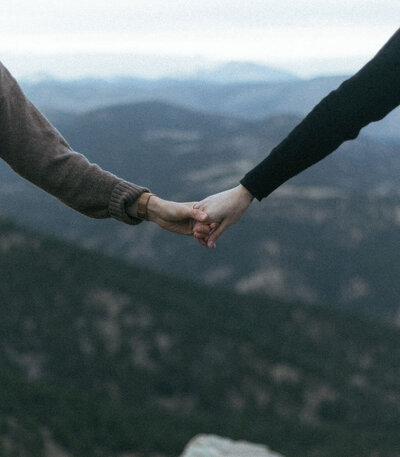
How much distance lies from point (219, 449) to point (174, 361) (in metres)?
59.9

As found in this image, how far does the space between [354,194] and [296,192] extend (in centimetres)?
1450

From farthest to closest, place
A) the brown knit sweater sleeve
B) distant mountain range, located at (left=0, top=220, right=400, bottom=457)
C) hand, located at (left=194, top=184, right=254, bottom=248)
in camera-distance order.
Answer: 1. distant mountain range, located at (left=0, top=220, right=400, bottom=457)
2. hand, located at (left=194, top=184, right=254, bottom=248)
3. the brown knit sweater sleeve

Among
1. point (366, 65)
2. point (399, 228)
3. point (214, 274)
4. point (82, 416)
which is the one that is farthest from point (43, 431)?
point (399, 228)

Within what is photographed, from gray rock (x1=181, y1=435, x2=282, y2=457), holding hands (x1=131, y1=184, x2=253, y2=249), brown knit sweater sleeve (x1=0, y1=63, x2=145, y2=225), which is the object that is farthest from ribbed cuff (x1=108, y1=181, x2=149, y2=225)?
gray rock (x1=181, y1=435, x2=282, y2=457)

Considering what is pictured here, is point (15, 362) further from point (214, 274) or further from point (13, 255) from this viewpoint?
point (214, 274)

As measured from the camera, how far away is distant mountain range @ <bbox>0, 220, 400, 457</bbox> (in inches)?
2259

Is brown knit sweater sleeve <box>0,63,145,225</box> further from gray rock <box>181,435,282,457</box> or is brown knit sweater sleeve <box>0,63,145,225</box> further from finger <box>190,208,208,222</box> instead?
gray rock <box>181,435,282,457</box>

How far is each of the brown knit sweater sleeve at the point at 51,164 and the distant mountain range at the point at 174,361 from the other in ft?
160

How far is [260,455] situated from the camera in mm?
11836

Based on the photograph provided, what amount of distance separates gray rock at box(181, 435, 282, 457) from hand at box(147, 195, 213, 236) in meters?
6.84

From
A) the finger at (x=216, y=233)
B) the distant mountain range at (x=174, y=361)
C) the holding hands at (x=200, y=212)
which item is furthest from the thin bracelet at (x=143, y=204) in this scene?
the distant mountain range at (x=174, y=361)

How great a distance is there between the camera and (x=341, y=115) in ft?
11.2

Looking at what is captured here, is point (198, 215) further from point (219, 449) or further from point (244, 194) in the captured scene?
point (219, 449)

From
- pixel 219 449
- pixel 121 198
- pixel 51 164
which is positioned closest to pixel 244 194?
pixel 121 198
